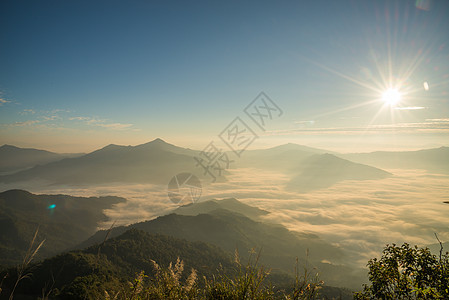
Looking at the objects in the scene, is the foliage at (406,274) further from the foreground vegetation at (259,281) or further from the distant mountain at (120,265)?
the distant mountain at (120,265)

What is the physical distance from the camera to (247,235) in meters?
172

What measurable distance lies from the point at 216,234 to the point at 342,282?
292ft

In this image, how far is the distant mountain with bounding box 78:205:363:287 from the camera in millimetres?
142500

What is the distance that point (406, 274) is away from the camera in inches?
362

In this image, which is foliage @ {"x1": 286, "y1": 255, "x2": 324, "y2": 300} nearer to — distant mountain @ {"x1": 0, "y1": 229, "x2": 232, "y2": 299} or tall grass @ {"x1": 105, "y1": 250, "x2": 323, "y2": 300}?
tall grass @ {"x1": 105, "y1": 250, "x2": 323, "y2": 300}

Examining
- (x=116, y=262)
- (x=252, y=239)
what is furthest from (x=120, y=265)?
(x=252, y=239)

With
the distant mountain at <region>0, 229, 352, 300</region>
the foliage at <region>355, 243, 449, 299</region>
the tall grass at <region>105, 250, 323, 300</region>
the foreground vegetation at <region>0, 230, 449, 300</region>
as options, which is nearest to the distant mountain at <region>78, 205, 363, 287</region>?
the distant mountain at <region>0, 229, 352, 300</region>

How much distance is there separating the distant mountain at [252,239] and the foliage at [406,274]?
432 ft

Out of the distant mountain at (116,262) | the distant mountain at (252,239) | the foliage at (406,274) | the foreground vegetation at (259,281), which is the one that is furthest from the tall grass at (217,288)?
the distant mountain at (252,239)

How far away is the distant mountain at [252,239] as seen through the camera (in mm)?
142500

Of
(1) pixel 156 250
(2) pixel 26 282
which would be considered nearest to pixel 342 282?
(1) pixel 156 250

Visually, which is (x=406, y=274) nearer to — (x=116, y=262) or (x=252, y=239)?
(x=116, y=262)

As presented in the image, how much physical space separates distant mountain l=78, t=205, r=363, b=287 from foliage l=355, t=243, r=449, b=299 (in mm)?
131748

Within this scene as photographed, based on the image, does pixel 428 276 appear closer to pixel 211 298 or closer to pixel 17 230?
pixel 211 298
